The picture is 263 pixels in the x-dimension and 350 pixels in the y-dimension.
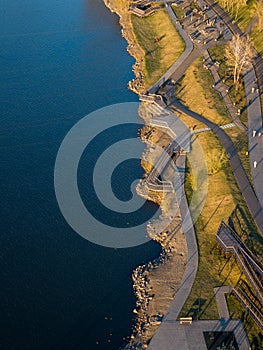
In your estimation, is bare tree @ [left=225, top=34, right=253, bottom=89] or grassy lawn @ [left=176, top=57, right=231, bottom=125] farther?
bare tree @ [left=225, top=34, right=253, bottom=89]

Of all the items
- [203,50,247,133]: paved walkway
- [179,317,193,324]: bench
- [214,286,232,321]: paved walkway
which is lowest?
[179,317,193,324]: bench

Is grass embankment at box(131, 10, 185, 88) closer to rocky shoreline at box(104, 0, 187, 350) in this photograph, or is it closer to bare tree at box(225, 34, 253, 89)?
bare tree at box(225, 34, 253, 89)

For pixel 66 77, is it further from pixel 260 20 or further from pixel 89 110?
pixel 260 20

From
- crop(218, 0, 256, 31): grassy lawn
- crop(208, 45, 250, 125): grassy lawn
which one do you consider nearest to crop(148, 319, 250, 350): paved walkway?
crop(208, 45, 250, 125): grassy lawn

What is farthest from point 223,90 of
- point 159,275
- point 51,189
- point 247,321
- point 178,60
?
point 247,321

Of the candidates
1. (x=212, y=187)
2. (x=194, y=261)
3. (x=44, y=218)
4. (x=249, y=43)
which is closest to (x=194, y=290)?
(x=194, y=261)

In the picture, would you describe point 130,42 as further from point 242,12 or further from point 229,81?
point 229,81
